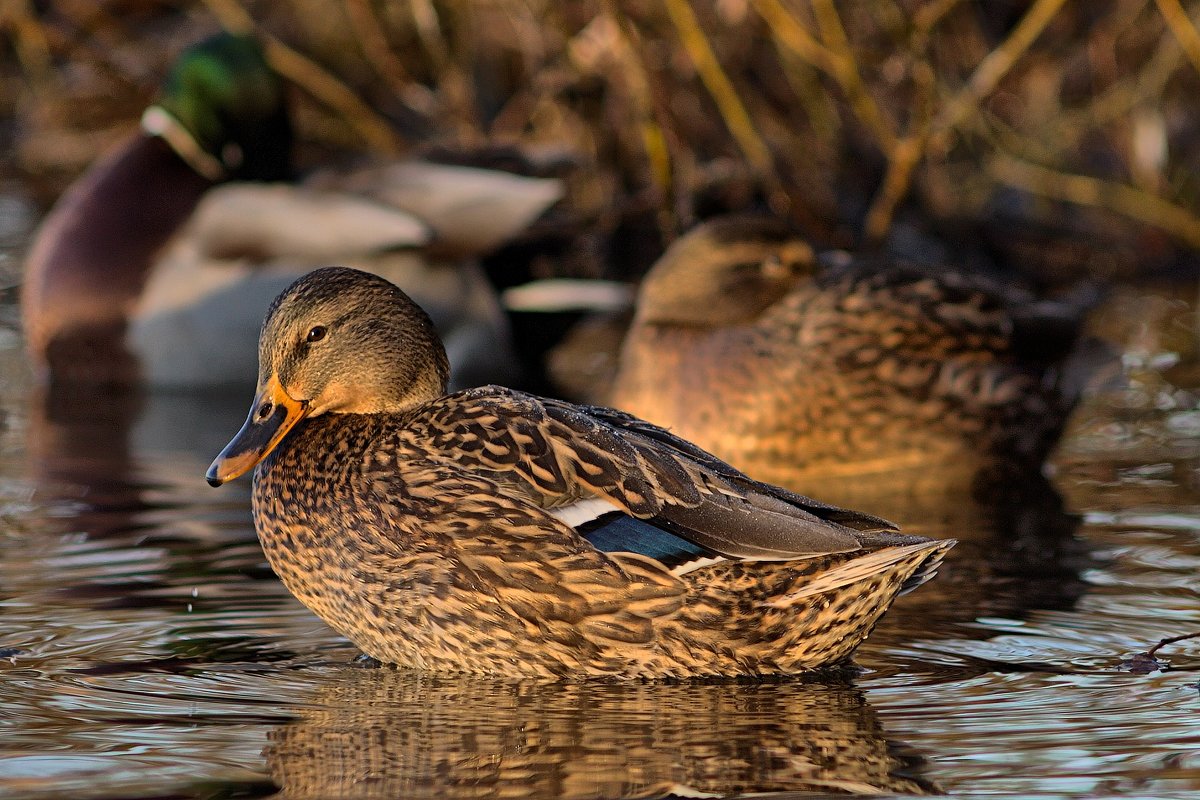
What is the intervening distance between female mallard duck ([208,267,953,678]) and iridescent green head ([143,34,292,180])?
440 centimetres

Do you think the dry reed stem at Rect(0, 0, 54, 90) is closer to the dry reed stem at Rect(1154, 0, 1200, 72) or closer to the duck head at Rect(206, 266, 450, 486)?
the dry reed stem at Rect(1154, 0, 1200, 72)

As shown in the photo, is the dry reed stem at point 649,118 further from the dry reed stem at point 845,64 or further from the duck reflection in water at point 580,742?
the duck reflection in water at point 580,742

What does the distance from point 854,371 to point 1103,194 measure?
3937mm

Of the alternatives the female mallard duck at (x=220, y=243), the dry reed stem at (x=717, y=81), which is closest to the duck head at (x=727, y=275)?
the dry reed stem at (x=717, y=81)

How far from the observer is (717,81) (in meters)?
8.54

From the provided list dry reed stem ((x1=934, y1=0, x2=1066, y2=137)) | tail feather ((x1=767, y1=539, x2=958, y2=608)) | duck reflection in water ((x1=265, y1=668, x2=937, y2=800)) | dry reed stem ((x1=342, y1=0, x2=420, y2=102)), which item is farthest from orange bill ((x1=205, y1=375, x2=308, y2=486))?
dry reed stem ((x1=342, y1=0, x2=420, y2=102))

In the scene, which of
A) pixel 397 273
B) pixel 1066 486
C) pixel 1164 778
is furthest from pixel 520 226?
pixel 1164 778

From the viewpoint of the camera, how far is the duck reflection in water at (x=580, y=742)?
3.50m

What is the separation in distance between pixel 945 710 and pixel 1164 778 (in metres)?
0.57

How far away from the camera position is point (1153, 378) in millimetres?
8008

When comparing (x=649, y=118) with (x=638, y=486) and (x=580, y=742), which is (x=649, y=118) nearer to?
(x=638, y=486)

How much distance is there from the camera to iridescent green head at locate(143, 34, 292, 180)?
873 cm

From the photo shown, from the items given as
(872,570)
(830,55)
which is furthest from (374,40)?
(872,570)

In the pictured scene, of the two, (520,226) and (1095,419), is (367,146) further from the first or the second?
(1095,419)
